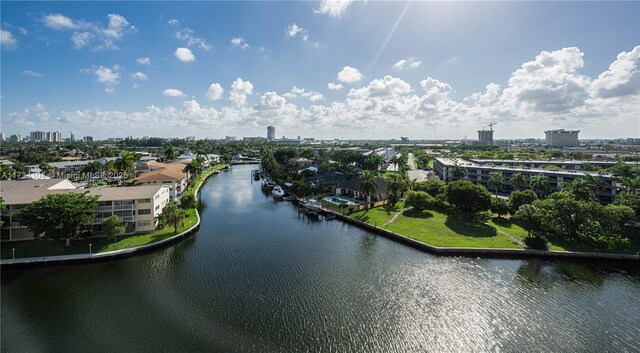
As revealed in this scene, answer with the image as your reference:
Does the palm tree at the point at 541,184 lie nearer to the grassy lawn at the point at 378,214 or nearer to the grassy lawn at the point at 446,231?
the grassy lawn at the point at 446,231

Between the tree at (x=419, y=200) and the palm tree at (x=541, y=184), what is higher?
the palm tree at (x=541, y=184)

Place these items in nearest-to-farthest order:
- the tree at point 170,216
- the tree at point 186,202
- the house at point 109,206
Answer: the house at point 109,206, the tree at point 170,216, the tree at point 186,202

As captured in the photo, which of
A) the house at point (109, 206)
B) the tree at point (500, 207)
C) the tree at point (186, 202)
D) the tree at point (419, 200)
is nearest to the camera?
the house at point (109, 206)

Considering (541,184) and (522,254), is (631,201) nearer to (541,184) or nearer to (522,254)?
(541,184)

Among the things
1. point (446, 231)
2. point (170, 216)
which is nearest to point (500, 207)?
point (446, 231)

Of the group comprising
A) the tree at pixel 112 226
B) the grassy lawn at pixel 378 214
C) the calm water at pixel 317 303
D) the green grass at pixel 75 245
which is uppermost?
the tree at pixel 112 226

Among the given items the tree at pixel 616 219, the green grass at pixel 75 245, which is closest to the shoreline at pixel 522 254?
the tree at pixel 616 219
